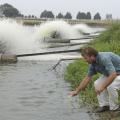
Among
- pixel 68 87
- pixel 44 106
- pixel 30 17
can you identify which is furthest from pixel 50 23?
pixel 30 17

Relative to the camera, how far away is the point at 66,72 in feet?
61.3

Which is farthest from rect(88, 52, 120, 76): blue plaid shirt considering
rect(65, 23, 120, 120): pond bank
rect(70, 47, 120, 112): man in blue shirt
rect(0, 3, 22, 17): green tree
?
rect(0, 3, 22, 17): green tree

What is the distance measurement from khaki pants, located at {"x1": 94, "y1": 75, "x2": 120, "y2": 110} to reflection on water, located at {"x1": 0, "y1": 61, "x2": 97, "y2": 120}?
0.47 metres

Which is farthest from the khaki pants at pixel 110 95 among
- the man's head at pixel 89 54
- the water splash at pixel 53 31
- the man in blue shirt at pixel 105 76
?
the water splash at pixel 53 31

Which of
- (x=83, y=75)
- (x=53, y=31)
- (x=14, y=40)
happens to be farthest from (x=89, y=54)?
(x=53, y=31)

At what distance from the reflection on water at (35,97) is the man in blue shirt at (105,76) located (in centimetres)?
53

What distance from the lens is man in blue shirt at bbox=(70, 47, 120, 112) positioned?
34.2 feet

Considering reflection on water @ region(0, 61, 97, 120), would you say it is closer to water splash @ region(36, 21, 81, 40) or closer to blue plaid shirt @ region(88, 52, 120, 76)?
blue plaid shirt @ region(88, 52, 120, 76)

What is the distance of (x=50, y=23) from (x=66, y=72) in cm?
2629

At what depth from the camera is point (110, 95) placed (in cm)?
1093

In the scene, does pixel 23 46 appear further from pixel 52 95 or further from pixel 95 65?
pixel 95 65

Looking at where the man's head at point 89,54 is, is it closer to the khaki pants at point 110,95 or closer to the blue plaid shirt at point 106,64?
the blue plaid shirt at point 106,64

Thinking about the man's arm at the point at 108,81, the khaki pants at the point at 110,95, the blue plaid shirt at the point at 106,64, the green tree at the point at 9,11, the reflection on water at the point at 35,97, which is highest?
the blue plaid shirt at the point at 106,64

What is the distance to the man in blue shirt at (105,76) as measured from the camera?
410 inches
